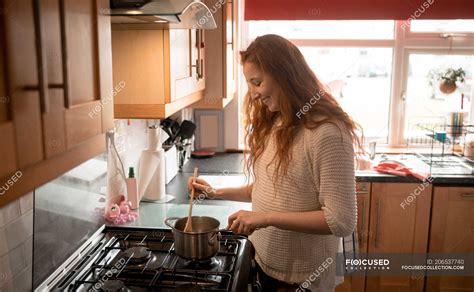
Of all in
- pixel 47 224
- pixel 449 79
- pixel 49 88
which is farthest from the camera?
pixel 449 79

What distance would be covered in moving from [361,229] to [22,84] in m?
2.36

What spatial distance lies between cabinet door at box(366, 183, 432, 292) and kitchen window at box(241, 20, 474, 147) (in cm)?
84

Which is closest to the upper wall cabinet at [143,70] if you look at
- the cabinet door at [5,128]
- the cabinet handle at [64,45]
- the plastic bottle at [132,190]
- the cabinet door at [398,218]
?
the plastic bottle at [132,190]

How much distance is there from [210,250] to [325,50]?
7.65ft

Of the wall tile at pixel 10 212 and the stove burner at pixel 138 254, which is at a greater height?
the wall tile at pixel 10 212

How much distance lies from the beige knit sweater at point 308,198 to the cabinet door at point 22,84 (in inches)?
31.1

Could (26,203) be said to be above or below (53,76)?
below

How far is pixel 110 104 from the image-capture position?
114 centimetres

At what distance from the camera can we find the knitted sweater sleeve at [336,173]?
1.33m

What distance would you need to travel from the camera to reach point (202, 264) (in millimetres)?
1578

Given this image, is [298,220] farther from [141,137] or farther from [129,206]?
[141,137]

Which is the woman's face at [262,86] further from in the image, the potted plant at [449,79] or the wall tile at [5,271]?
the potted plant at [449,79]

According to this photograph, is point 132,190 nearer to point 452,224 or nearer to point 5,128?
point 5,128

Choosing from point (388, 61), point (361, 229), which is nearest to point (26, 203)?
point (361, 229)
